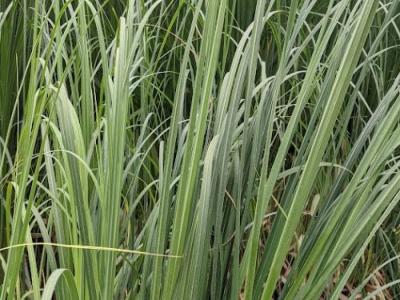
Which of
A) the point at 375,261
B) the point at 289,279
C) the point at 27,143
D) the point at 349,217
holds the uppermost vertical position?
the point at 27,143

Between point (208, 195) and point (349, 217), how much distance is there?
A: 182 millimetres

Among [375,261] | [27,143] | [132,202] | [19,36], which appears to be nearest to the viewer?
[27,143]

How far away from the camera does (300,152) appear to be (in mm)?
1138

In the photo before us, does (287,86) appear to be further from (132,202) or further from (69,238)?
(69,238)

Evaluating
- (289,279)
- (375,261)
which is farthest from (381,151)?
(375,261)

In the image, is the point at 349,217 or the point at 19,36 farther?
the point at 19,36

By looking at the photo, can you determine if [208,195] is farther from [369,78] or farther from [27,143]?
[369,78]

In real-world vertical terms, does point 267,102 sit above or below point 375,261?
above

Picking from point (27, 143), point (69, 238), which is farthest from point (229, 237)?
point (27, 143)

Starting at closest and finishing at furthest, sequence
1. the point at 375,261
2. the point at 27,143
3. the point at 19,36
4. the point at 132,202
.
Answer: the point at 27,143 < the point at 132,202 < the point at 375,261 < the point at 19,36

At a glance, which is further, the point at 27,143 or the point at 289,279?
the point at 289,279

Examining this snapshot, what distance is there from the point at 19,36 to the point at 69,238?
2.70 ft

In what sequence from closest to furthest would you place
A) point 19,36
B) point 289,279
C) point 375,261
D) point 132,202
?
point 289,279, point 132,202, point 375,261, point 19,36

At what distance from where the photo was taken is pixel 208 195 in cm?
96
